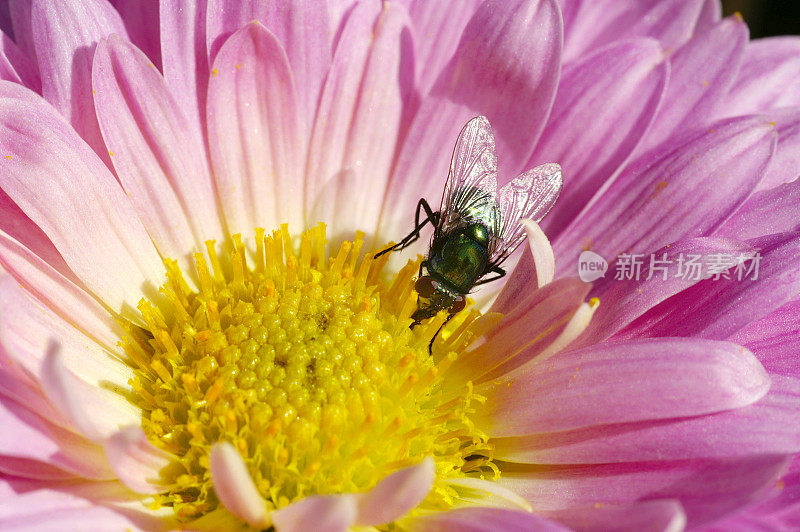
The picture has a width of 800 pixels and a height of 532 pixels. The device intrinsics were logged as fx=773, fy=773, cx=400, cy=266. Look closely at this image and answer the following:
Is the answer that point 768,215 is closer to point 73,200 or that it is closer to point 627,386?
point 627,386

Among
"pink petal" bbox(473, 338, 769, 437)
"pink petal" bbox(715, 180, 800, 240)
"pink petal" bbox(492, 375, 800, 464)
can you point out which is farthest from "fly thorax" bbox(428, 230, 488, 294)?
"pink petal" bbox(715, 180, 800, 240)

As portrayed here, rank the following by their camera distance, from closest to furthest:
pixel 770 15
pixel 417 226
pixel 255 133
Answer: pixel 255 133, pixel 417 226, pixel 770 15

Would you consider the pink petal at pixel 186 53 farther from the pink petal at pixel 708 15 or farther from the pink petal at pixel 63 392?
the pink petal at pixel 708 15

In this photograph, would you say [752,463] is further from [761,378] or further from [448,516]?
[448,516]

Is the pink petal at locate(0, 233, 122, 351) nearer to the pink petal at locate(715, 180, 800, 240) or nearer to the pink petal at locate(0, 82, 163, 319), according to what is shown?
the pink petal at locate(0, 82, 163, 319)

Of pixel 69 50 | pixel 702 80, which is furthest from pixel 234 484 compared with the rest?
pixel 702 80

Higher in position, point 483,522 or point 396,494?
point 396,494

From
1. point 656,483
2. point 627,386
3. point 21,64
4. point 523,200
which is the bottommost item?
point 656,483

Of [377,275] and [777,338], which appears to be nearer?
[777,338]
